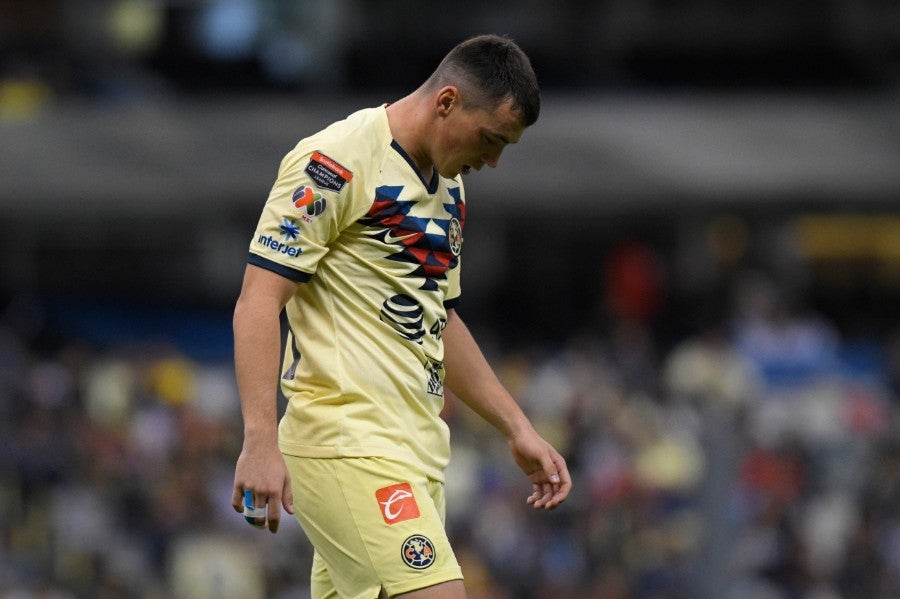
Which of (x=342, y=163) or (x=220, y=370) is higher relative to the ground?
(x=342, y=163)

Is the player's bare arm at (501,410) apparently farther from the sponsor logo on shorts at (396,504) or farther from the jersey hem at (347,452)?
the sponsor logo on shorts at (396,504)

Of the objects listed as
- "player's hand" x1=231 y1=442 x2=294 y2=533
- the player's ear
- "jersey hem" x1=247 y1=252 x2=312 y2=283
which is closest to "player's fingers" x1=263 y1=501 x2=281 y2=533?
"player's hand" x1=231 y1=442 x2=294 y2=533

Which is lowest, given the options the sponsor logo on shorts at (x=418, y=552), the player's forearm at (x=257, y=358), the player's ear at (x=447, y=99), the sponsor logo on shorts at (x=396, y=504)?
the sponsor logo on shorts at (x=418, y=552)

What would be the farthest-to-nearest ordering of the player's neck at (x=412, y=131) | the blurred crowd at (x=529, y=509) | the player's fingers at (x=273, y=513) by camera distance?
the blurred crowd at (x=529, y=509) < the player's neck at (x=412, y=131) < the player's fingers at (x=273, y=513)

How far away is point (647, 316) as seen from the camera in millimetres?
17484

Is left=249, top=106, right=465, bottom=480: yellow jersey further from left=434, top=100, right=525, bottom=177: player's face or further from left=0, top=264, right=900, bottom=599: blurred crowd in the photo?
left=0, top=264, right=900, bottom=599: blurred crowd

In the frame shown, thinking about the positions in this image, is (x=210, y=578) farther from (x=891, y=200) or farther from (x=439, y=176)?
(x=891, y=200)

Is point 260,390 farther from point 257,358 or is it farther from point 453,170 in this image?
point 453,170

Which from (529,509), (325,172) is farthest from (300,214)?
(529,509)

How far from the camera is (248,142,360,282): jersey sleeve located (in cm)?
432

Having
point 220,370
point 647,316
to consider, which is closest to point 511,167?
point 647,316

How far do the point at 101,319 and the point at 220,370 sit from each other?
299cm

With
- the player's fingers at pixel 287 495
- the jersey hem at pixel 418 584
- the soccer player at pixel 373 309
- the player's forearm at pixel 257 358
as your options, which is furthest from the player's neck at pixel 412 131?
the jersey hem at pixel 418 584

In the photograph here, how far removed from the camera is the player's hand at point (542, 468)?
4969 millimetres
